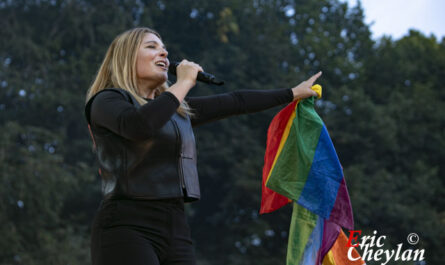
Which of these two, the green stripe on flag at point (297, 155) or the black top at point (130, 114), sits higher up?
the black top at point (130, 114)

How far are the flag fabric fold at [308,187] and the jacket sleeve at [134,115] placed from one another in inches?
46.5

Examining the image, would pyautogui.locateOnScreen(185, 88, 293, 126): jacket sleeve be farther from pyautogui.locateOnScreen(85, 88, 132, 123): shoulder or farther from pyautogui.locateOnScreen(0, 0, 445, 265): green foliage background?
pyautogui.locateOnScreen(0, 0, 445, 265): green foliage background

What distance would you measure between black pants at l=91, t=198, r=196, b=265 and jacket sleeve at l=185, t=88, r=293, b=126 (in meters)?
0.59

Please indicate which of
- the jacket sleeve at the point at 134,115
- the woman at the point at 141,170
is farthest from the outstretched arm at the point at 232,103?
the jacket sleeve at the point at 134,115

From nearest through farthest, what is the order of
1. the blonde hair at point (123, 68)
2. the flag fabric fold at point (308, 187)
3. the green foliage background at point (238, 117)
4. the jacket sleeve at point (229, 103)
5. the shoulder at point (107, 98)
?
the shoulder at point (107, 98) < the blonde hair at point (123, 68) < the jacket sleeve at point (229, 103) < the flag fabric fold at point (308, 187) < the green foliage background at point (238, 117)

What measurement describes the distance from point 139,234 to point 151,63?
692 millimetres

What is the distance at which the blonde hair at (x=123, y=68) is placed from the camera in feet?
8.00

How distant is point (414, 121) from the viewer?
840 inches

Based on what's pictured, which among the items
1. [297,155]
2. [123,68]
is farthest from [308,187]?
[123,68]

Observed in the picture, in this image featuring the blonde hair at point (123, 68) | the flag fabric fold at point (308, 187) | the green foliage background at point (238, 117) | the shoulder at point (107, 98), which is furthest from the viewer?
the green foliage background at point (238, 117)

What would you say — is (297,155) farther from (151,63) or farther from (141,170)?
(141,170)

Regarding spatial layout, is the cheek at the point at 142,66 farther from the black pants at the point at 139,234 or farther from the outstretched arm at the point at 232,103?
the black pants at the point at 139,234

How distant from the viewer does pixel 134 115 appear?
215 cm

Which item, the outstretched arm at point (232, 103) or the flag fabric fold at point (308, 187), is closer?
the outstretched arm at point (232, 103)
